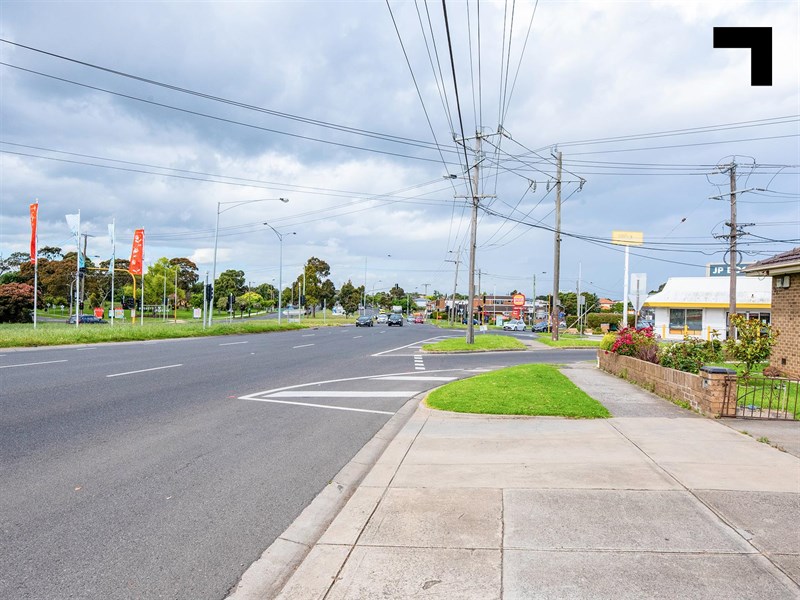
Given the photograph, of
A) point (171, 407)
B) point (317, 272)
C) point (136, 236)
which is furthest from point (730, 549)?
point (317, 272)

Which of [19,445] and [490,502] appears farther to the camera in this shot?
[19,445]

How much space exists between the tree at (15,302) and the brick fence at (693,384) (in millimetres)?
58058

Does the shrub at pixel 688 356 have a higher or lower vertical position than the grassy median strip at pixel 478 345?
higher

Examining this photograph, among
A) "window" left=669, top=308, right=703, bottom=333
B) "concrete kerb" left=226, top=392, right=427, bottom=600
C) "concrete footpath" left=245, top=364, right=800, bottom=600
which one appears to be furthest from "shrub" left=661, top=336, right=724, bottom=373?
"window" left=669, top=308, right=703, bottom=333

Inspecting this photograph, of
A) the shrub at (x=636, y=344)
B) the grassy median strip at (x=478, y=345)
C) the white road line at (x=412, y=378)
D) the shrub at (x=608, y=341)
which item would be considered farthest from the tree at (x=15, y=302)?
the shrub at (x=636, y=344)

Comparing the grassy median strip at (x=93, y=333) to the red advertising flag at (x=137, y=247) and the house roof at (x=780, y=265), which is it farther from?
the house roof at (x=780, y=265)

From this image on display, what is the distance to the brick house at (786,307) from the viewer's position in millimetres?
15195

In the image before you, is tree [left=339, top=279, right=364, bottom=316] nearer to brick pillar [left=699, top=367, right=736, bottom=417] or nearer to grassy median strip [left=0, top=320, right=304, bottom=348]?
grassy median strip [left=0, top=320, right=304, bottom=348]

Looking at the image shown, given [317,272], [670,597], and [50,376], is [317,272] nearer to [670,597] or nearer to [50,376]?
[50,376]

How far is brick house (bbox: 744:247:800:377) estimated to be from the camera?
598 inches

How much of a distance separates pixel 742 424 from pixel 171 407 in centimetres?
941

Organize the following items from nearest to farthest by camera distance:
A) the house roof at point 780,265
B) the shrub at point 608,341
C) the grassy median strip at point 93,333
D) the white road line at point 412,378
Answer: the house roof at point 780,265
the white road line at point 412,378
the shrub at point 608,341
the grassy median strip at point 93,333

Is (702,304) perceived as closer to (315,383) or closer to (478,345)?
(478,345)

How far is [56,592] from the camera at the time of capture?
3.68 meters
